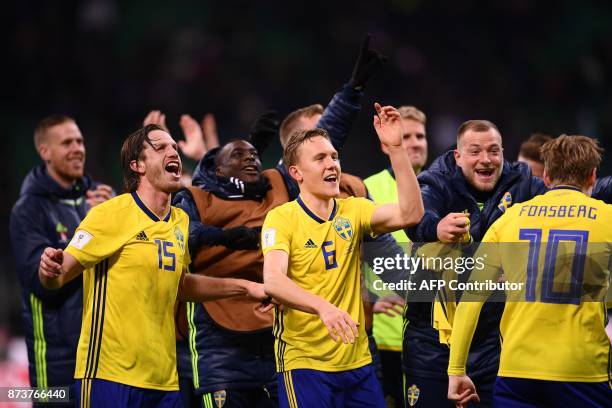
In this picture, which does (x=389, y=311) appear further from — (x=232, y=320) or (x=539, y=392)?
(x=539, y=392)

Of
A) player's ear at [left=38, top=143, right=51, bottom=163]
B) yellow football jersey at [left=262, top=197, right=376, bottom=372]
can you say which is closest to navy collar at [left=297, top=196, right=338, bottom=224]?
yellow football jersey at [left=262, top=197, right=376, bottom=372]

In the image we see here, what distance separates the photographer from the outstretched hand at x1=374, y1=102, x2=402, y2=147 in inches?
201

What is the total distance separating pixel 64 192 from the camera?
7.25 m

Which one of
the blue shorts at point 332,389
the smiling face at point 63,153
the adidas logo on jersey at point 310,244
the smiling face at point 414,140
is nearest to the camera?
the blue shorts at point 332,389

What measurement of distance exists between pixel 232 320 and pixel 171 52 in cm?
916

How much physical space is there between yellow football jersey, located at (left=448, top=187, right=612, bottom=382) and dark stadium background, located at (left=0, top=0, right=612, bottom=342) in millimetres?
7250

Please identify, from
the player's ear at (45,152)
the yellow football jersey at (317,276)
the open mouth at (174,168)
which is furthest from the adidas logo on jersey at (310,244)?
the player's ear at (45,152)

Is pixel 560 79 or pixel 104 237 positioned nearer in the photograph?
pixel 104 237

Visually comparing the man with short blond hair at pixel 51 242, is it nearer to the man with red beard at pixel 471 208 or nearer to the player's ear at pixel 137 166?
the player's ear at pixel 137 166

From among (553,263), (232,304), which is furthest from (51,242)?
(553,263)

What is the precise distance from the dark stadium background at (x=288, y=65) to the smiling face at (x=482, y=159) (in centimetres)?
635

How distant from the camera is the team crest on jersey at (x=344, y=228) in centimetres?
538

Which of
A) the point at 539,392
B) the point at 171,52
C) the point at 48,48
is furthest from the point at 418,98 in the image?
the point at 539,392

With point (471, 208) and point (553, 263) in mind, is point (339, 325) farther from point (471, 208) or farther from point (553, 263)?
point (471, 208)
